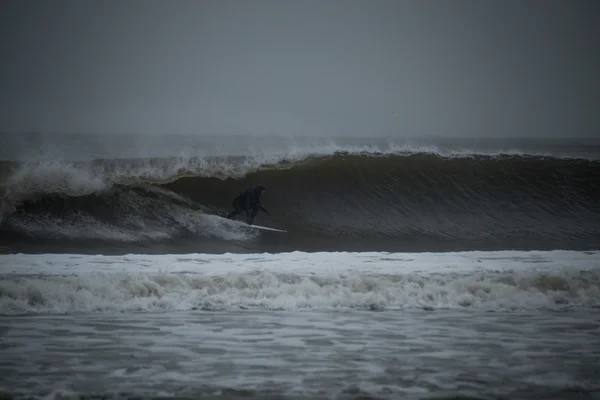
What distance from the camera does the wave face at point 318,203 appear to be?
11.8 m

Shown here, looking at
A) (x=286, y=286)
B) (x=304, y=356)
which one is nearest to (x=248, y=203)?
(x=286, y=286)

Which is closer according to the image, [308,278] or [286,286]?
[286,286]

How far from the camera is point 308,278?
8188mm

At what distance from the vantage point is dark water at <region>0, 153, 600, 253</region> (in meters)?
11.8

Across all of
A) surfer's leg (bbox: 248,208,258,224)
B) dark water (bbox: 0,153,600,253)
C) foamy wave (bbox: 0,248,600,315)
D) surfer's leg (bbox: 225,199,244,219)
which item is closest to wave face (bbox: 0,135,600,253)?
dark water (bbox: 0,153,600,253)

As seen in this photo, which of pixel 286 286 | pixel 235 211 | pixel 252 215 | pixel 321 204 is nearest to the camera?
pixel 286 286

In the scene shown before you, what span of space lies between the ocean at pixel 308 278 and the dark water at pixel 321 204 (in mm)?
54

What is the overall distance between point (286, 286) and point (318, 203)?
6.47 meters

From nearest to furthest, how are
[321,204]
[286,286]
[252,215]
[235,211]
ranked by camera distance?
[286,286], [252,215], [235,211], [321,204]

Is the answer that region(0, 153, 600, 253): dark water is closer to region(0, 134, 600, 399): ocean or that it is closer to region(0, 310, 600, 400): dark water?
region(0, 134, 600, 399): ocean

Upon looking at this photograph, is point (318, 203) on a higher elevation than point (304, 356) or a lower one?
higher

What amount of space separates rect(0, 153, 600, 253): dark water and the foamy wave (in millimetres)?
2296

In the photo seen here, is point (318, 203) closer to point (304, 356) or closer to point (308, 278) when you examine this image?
point (308, 278)

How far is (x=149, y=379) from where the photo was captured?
15.9 ft
